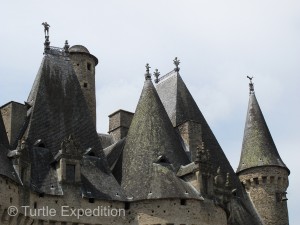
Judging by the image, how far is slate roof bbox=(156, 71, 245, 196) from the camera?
145ft

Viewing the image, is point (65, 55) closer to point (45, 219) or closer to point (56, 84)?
point (56, 84)

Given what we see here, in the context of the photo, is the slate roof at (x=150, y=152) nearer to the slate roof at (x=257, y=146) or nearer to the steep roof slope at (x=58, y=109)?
the steep roof slope at (x=58, y=109)

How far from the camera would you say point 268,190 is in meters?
46.0

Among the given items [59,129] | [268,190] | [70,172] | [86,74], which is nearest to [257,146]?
[268,190]

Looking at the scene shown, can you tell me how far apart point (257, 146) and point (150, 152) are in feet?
35.1

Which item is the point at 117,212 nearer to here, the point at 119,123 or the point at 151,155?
the point at 151,155

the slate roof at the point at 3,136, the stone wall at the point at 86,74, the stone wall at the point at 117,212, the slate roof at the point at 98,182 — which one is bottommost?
the stone wall at the point at 117,212

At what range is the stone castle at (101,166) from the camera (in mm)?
35125

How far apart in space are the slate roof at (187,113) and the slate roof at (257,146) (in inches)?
78.4

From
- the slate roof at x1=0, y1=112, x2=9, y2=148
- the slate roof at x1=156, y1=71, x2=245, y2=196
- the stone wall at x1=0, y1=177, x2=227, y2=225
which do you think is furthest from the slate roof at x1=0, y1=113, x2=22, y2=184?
the slate roof at x1=156, y1=71, x2=245, y2=196

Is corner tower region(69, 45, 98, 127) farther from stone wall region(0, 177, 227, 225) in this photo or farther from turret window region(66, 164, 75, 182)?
stone wall region(0, 177, 227, 225)

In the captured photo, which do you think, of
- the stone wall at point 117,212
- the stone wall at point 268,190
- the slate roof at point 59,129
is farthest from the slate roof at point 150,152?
the stone wall at point 268,190

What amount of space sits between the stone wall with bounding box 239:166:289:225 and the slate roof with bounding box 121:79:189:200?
305 inches

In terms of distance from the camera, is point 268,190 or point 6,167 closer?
point 6,167
